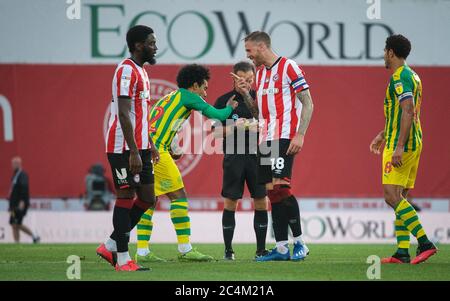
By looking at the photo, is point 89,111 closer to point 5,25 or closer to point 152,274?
point 5,25

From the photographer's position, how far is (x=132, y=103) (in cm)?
874

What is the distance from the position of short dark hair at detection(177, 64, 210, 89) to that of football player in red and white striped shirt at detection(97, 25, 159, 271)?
4.82 feet

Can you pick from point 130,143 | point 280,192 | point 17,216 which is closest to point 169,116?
point 280,192

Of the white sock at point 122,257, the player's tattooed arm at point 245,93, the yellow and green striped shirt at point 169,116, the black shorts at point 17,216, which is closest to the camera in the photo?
the white sock at point 122,257

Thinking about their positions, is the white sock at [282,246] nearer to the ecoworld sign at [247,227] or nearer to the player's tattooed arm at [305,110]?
the player's tattooed arm at [305,110]

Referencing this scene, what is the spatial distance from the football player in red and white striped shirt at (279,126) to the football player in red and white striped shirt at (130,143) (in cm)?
128

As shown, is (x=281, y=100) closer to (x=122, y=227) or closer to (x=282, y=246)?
(x=282, y=246)

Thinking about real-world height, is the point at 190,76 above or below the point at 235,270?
above

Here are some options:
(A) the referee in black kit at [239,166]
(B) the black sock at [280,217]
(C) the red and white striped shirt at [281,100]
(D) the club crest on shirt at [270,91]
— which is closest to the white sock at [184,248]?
(A) the referee in black kit at [239,166]

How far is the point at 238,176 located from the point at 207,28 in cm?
809

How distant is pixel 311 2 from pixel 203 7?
6.74 feet

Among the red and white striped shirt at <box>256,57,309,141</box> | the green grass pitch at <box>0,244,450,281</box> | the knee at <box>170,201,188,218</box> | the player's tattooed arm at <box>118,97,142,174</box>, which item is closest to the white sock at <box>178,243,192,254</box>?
the green grass pitch at <box>0,244,450,281</box>

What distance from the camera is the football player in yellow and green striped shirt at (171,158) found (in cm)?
1034

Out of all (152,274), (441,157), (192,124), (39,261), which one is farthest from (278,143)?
(441,157)
